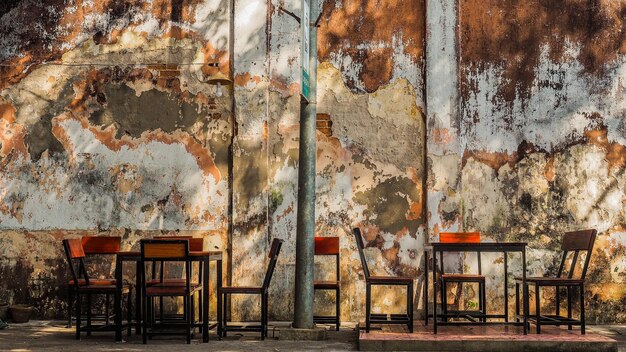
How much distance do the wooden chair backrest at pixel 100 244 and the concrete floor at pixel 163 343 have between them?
3.16ft

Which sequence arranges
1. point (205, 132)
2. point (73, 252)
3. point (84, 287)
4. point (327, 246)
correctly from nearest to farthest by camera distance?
point (84, 287) < point (73, 252) < point (327, 246) < point (205, 132)

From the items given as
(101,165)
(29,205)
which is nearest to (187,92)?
(101,165)

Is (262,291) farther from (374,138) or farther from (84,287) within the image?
(374,138)

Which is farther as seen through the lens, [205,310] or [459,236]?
[459,236]

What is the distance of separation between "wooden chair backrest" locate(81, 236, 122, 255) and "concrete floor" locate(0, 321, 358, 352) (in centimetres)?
101

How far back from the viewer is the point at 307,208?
8.08 metres

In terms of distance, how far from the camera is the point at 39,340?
25.8 feet

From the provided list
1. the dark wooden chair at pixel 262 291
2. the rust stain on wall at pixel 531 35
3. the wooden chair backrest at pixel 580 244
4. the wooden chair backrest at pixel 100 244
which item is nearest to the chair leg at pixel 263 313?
the dark wooden chair at pixel 262 291

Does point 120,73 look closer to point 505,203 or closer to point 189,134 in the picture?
point 189,134

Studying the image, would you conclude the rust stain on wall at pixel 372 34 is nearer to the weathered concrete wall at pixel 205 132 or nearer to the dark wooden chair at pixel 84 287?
the weathered concrete wall at pixel 205 132

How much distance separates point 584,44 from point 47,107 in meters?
6.38

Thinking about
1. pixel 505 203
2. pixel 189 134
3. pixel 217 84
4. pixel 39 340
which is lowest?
pixel 39 340

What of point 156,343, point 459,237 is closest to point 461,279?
point 459,237

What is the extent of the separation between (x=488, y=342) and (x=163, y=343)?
2920 millimetres
